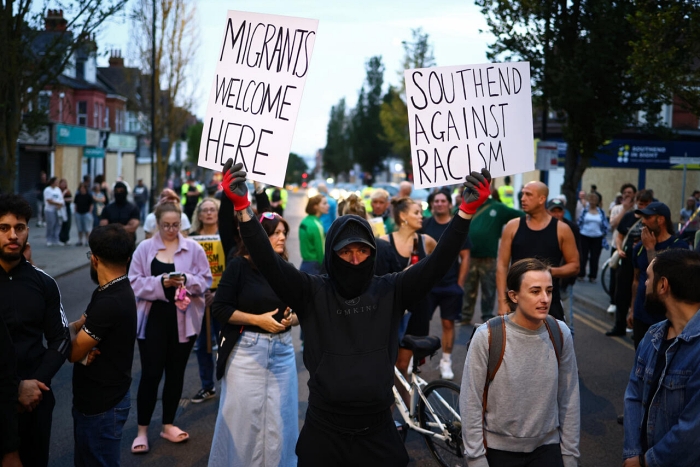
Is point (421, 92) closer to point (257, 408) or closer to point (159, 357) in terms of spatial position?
point (257, 408)

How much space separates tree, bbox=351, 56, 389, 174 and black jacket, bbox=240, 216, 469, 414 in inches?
3604

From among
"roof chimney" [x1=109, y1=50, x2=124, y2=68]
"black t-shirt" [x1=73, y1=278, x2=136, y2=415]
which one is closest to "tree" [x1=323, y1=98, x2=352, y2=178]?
"roof chimney" [x1=109, y1=50, x2=124, y2=68]

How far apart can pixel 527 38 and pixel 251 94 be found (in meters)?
13.7

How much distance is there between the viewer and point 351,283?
3.41 metres

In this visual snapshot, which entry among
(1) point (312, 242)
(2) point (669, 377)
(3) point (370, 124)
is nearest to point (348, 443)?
(2) point (669, 377)

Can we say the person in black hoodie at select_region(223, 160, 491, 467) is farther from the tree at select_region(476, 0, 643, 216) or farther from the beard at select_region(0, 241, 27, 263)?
the tree at select_region(476, 0, 643, 216)

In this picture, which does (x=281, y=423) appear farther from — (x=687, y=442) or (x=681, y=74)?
(x=681, y=74)

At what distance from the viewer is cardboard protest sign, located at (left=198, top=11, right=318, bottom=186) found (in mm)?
4023

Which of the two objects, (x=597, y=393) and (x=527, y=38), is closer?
(x=597, y=393)

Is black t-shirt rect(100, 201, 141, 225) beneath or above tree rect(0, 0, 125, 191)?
beneath

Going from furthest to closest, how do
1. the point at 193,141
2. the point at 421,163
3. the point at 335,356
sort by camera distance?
the point at 193,141, the point at 421,163, the point at 335,356

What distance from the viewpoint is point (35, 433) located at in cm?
396

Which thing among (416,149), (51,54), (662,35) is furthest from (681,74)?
(51,54)

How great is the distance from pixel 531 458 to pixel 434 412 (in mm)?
2090
